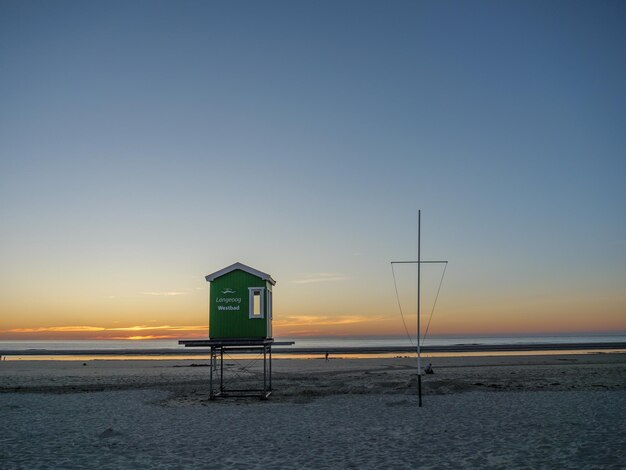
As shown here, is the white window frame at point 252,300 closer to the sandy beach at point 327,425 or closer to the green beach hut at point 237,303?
the green beach hut at point 237,303

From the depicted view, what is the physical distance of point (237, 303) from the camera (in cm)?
2423

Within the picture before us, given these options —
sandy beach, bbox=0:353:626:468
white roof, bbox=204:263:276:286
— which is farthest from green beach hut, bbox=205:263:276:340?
sandy beach, bbox=0:353:626:468

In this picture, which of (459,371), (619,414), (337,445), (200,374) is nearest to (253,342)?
(337,445)

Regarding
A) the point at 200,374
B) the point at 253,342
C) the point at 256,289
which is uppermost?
the point at 256,289

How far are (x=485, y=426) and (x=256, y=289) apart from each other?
11415 millimetres

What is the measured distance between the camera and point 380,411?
66.4ft

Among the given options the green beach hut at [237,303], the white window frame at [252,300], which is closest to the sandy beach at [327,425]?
the green beach hut at [237,303]

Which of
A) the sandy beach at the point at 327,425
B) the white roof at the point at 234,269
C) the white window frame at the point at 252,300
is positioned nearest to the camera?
the sandy beach at the point at 327,425

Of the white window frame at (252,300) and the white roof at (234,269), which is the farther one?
the white roof at (234,269)

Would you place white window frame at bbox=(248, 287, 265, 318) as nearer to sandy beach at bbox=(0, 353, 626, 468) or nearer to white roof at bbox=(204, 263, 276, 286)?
white roof at bbox=(204, 263, 276, 286)

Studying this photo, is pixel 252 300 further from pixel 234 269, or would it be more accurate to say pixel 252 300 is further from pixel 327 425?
pixel 327 425

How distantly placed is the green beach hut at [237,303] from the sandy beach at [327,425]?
125 inches

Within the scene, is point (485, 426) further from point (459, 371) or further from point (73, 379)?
point (73, 379)

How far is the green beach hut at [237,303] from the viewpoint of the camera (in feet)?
79.0
